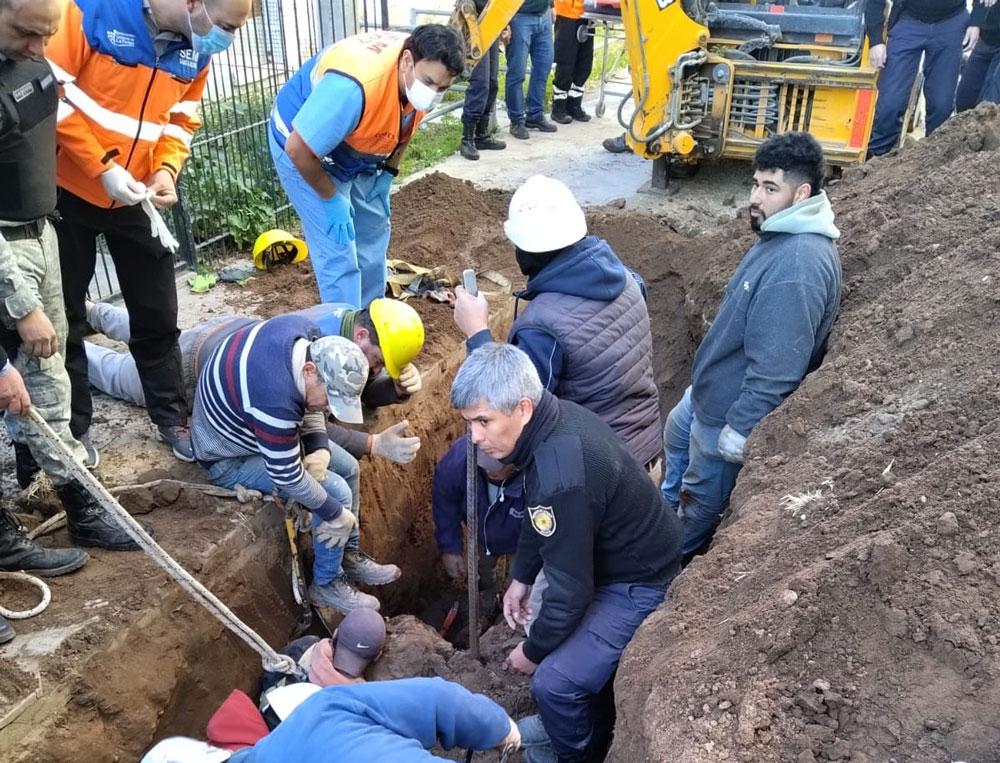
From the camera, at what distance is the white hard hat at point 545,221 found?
3.82 m

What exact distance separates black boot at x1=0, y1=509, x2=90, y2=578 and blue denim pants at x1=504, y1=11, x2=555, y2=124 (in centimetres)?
812

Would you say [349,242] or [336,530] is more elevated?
[349,242]

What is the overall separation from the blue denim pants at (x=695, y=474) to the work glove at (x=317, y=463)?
1754mm

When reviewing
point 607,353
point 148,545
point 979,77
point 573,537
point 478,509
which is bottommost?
point 478,509

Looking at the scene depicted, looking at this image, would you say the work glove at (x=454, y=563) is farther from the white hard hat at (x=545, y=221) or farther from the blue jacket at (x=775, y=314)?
the white hard hat at (x=545, y=221)

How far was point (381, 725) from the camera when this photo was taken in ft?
7.53

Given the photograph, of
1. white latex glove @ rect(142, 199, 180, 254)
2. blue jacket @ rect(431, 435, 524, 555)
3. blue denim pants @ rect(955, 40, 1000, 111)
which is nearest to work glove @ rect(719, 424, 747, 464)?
blue jacket @ rect(431, 435, 524, 555)

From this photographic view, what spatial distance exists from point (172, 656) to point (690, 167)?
7311mm

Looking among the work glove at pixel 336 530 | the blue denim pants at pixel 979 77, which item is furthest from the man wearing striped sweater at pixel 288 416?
the blue denim pants at pixel 979 77

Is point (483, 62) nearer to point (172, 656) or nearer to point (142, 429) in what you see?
point (142, 429)

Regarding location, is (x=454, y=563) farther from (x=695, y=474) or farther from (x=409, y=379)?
(x=695, y=474)

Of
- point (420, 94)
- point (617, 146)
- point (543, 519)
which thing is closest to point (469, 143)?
point (617, 146)

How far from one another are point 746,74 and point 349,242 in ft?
15.5

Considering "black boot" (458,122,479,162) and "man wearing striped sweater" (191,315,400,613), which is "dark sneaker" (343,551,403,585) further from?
"black boot" (458,122,479,162)
